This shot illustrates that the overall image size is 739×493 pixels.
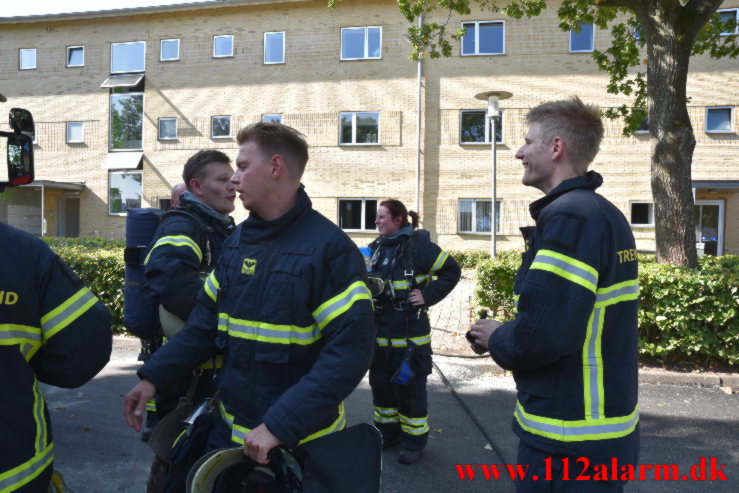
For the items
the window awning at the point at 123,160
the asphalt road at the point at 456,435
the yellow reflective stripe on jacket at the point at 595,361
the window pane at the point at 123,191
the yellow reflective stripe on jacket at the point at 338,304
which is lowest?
the asphalt road at the point at 456,435

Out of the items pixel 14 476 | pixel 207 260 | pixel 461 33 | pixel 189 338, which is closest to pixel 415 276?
pixel 207 260

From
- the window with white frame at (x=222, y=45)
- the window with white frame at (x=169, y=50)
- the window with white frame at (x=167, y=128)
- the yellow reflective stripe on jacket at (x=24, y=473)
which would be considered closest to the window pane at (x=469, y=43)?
the window with white frame at (x=222, y=45)

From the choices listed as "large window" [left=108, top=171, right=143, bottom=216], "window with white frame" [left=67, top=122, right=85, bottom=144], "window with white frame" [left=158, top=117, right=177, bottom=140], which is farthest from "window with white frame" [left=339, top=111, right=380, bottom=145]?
"window with white frame" [left=67, top=122, right=85, bottom=144]

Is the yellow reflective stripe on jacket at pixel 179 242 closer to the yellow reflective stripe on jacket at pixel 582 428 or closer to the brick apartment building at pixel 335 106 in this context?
the yellow reflective stripe on jacket at pixel 582 428

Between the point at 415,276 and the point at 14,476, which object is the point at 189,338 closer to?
the point at 14,476

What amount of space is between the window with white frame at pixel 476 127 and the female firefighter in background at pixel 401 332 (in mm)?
16230

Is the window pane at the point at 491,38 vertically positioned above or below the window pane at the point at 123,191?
above

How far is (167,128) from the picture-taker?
2292 centimetres

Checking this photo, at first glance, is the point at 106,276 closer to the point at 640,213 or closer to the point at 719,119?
the point at 640,213

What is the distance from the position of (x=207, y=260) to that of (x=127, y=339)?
19.4 feet

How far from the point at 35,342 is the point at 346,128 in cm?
1986

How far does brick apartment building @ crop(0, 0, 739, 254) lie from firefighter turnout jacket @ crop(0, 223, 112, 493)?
61.4 feet

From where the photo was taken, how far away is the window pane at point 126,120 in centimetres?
2328

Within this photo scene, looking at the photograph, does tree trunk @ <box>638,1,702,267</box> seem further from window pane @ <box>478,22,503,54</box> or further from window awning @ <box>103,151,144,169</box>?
window awning @ <box>103,151,144,169</box>
